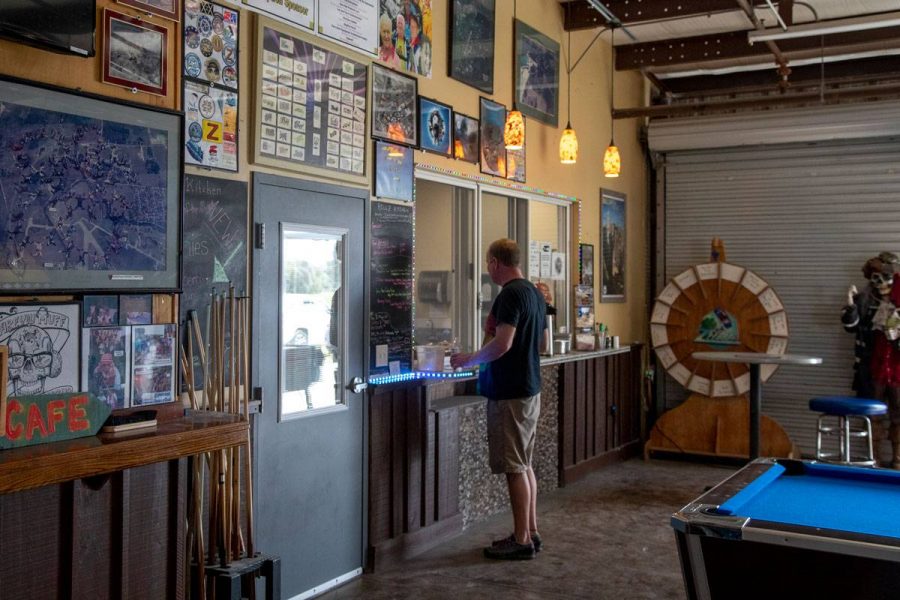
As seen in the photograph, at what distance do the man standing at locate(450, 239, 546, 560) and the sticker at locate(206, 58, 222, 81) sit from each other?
1.96 meters

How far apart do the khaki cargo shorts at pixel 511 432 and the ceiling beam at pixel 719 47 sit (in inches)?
176

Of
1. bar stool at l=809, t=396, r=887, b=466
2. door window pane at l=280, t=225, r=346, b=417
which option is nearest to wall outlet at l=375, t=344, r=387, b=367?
door window pane at l=280, t=225, r=346, b=417

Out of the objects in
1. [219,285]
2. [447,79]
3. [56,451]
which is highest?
[447,79]

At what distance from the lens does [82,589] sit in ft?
9.27

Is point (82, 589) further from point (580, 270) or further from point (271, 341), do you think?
point (580, 270)

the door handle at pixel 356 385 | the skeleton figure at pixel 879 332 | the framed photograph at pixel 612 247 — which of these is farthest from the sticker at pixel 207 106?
the skeleton figure at pixel 879 332

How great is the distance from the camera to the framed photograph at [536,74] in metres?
6.58

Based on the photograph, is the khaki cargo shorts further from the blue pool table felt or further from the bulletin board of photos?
the bulletin board of photos

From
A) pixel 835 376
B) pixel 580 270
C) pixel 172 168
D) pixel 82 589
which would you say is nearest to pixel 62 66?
pixel 172 168

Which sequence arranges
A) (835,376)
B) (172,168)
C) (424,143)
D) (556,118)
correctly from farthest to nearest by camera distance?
(835,376) → (556,118) → (424,143) → (172,168)

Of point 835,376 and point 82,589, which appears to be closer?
point 82,589

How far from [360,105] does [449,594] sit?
8.70 feet

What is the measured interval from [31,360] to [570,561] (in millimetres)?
3292

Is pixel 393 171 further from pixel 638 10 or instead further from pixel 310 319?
pixel 638 10
